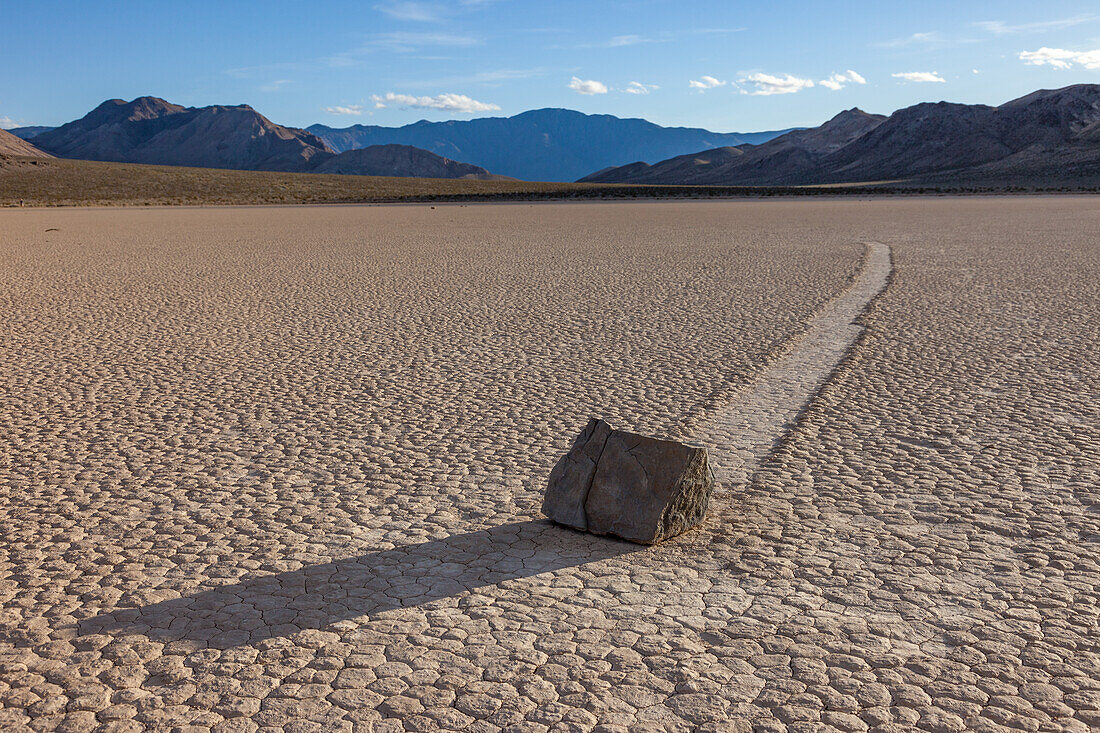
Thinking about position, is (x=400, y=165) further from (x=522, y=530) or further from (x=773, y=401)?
(x=522, y=530)

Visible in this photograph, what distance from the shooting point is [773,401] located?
6477 millimetres

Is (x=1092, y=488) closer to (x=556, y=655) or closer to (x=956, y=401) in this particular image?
(x=956, y=401)

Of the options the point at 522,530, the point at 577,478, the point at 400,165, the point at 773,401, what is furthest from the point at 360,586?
the point at 400,165

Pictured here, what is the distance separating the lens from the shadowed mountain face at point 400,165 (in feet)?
600

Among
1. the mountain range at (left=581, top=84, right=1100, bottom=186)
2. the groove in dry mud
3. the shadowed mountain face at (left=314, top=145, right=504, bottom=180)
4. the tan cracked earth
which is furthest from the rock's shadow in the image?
the shadowed mountain face at (left=314, top=145, right=504, bottom=180)

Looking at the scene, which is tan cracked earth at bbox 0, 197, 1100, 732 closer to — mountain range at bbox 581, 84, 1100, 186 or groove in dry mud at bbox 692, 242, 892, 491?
groove in dry mud at bbox 692, 242, 892, 491

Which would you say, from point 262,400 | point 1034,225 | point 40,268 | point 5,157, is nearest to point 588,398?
point 262,400

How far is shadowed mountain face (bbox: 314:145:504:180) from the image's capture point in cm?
18300

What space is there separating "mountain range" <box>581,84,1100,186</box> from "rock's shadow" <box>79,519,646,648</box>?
92387 mm

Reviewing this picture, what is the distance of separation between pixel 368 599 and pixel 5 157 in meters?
78.2

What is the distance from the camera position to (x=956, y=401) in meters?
6.42

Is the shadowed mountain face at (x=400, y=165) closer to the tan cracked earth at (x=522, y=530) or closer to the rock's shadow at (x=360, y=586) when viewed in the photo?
the tan cracked earth at (x=522, y=530)

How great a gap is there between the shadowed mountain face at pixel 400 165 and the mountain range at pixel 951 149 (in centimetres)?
5443

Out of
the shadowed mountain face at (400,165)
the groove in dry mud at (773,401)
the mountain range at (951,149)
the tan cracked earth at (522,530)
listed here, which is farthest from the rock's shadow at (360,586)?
the shadowed mountain face at (400,165)
